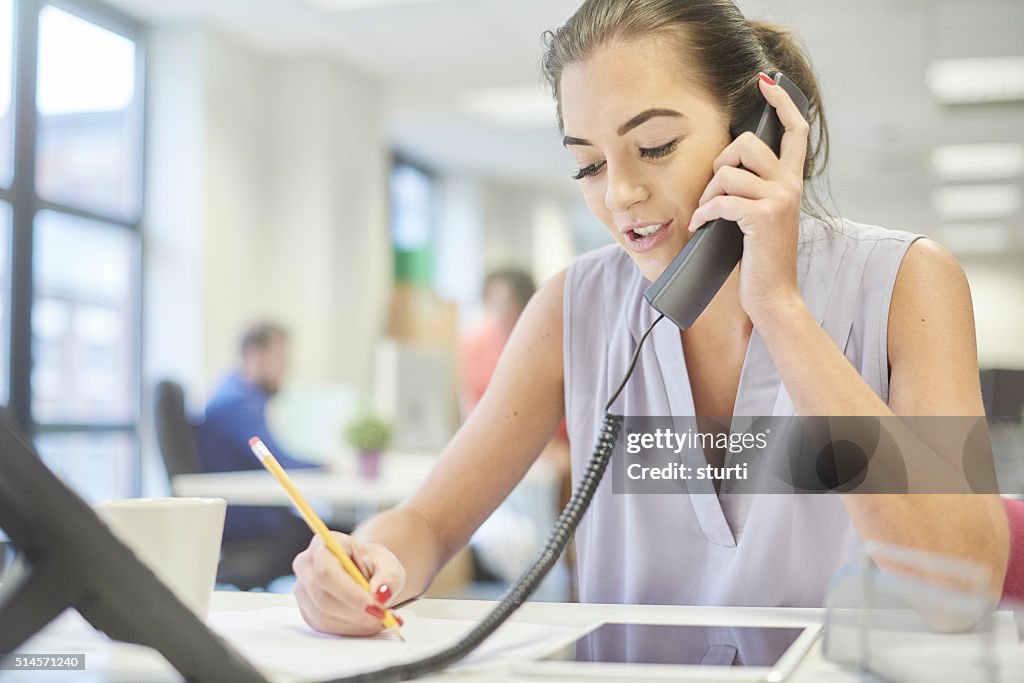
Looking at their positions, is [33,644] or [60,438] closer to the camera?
[33,644]

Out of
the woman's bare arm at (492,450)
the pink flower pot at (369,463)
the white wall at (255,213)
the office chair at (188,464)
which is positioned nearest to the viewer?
the woman's bare arm at (492,450)

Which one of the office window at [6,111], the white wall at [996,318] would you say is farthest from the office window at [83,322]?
the white wall at [996,318]

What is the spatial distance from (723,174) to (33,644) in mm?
520

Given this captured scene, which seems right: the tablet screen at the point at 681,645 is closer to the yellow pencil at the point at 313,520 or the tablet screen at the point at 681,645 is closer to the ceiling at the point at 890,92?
the yellow pencil at the point at 313,520

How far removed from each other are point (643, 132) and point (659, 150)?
2 centimetres

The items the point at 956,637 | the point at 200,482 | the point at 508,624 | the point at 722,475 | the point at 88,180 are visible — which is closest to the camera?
the point at 956,637

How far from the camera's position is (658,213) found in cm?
78

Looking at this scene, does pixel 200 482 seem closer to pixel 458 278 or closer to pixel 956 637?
pixel 956 637

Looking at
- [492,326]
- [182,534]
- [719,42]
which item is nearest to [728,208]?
[719,42]

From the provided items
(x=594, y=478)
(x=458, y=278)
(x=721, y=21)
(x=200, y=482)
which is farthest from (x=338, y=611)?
(x=458, y=278)

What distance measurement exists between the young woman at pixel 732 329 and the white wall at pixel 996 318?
0.01m

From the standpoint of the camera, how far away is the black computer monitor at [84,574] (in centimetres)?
44

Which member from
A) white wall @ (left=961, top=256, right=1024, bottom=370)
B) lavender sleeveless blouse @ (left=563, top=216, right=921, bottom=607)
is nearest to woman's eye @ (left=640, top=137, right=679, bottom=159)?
lavender sleeveless blouse @ (left=563, top=216, right=921, bottom=607)

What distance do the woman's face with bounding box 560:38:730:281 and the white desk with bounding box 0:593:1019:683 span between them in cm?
27
